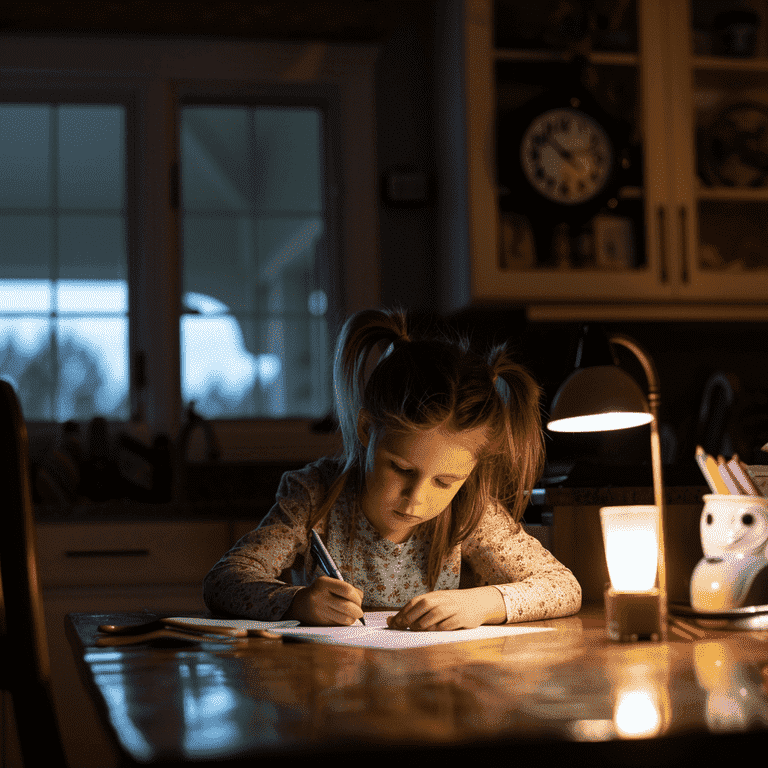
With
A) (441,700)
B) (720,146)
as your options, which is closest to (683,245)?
(720,146)

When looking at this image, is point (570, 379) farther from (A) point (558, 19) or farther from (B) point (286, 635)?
(A) point (558, 19)

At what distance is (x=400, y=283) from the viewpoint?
10.0 feet

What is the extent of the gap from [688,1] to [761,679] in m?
2.53

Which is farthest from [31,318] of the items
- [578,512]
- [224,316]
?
[578,512]

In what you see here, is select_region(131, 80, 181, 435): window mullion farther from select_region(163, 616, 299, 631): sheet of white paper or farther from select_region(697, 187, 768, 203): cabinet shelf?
select_region(163, 616, 299, 631): sheet of white paper

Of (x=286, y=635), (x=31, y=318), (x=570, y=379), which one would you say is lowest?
(x=286, y=635)

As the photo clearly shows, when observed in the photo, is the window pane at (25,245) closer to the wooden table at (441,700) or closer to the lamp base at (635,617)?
the wooden table at (441,700)

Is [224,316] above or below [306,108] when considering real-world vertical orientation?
below

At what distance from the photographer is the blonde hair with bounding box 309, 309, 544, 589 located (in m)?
1.31

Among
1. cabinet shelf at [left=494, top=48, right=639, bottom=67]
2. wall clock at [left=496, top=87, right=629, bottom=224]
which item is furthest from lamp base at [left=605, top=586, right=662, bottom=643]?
cabinet shelf at [left=494, top=48, right=639, bottom=67]

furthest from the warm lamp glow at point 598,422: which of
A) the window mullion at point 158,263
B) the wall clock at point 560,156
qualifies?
the window mullion at point 158,263

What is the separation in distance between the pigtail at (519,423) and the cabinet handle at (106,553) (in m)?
1.22

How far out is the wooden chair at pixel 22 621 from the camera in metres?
0.70

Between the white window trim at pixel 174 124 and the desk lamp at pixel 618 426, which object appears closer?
the desk lamp at pixel 618 426
